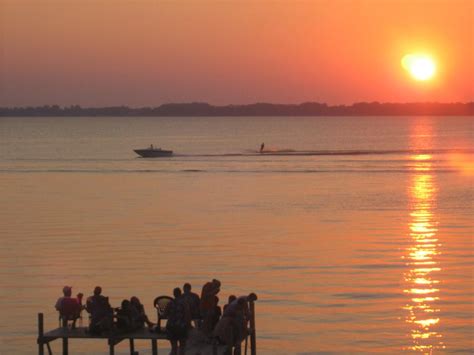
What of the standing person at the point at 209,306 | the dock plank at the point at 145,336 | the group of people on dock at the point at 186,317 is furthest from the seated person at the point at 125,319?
the standing person at the point at 209,306

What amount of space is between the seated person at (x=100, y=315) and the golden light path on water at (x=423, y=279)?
1003cm

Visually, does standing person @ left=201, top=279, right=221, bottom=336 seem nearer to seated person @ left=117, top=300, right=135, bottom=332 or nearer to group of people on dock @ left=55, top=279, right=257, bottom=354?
group of people on dock @ left=55, top=279, right=257, bottom=354

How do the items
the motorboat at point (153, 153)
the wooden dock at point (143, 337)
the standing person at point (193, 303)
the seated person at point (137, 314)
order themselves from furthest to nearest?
the motorboat at point (153, 153) < the seated person at point (137, 314) < the standing person at point (193, 303) < the wooden dock at point (143, 337)

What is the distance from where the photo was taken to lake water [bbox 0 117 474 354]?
35.2m

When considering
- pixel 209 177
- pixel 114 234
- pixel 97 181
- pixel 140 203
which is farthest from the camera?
pixel 209 177

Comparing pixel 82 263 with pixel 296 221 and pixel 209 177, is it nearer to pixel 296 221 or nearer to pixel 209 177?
pixel 296 221

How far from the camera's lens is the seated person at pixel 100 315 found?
2750cm

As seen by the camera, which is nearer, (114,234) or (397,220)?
(114,234)

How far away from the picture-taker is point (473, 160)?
474 ft

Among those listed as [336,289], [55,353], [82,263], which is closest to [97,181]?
[82,263]

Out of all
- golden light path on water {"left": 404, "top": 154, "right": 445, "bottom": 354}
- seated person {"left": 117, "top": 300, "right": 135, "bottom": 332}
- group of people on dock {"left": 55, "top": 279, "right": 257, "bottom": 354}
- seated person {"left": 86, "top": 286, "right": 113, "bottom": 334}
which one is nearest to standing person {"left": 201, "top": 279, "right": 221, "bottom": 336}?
group of people on dock {"left": 55, "top": 279, "right": 257, "bottom": 354}

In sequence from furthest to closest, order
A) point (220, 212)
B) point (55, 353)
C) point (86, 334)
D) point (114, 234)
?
point (220, 212)
point (114, 234)
point (55, 353)
point (86, 334)

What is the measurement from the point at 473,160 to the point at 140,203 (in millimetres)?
76449

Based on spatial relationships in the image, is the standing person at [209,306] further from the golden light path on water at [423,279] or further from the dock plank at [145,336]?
the golden light path on water at [423,279]
